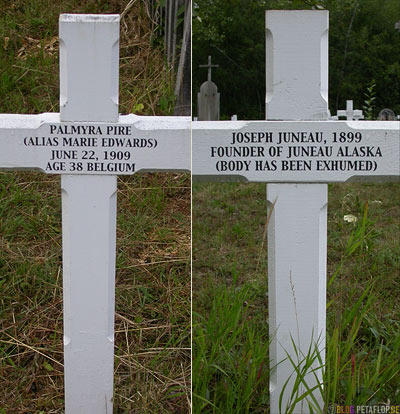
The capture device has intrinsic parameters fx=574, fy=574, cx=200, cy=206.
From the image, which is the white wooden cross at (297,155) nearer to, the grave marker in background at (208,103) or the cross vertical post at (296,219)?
the cross vertical post at (296,219)

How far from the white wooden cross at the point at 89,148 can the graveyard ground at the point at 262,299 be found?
303 millimetres

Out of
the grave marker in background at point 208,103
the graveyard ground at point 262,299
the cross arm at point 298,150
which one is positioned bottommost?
the graveyard ground at point 262,299

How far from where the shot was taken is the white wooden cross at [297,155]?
1.22 meters

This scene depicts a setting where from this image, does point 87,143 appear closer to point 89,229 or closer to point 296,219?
point 89,229

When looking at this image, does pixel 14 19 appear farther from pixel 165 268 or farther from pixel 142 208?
pixel 165 268

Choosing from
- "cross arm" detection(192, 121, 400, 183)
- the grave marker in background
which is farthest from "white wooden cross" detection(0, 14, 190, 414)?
the grave marker in background

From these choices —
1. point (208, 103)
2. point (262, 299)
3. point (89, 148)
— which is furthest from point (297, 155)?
point (208, 103)

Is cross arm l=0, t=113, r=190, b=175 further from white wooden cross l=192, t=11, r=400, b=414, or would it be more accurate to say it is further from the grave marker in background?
the grave marker in background

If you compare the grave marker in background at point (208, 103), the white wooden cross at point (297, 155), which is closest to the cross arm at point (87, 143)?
the white wooden cross at point (297, 155)

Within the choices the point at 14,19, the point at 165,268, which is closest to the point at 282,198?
the point at 165,268

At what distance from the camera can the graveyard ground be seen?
1.30 metres

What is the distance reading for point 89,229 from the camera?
4.66 ft

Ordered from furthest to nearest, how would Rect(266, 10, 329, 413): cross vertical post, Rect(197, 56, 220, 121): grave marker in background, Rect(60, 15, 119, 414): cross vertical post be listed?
Rect(197, 56, 220, 121): grave marker in background → Rect(60, 15, 119, 414): cross vertical post → Rect(266, 10, 329, 413): cross vertical post

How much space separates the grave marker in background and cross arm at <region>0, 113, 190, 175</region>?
352cm
